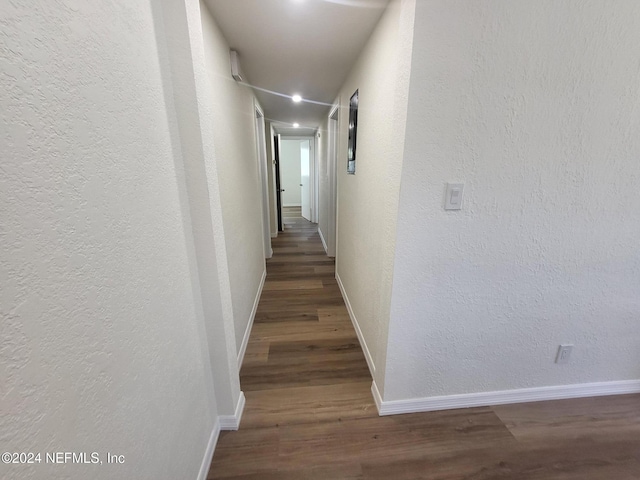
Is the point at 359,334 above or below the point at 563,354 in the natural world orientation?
below

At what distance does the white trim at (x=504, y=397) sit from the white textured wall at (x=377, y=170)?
0.17 metres

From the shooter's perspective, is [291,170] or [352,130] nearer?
[352,130]

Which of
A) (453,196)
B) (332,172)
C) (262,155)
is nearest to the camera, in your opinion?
(453,196)

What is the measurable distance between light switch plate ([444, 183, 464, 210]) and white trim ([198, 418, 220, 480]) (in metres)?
1.58

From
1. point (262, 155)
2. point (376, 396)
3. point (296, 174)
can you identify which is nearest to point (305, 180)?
point (296, 174)

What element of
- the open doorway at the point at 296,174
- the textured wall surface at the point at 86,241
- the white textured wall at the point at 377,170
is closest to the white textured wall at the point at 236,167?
the textured wall surface at the point at 86,241

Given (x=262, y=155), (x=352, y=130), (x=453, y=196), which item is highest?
(x=352, y=130)

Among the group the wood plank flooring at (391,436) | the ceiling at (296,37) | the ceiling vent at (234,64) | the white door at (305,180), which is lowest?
the wood plank flooring at (391,436)

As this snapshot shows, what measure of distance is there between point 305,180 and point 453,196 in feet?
21.2

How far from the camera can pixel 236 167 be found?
193 cm

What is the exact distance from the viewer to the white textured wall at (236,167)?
4.81 feet

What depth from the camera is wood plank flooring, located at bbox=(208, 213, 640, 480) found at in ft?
4.00

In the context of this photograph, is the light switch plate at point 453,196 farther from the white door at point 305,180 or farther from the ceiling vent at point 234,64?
the white door at point 305,180

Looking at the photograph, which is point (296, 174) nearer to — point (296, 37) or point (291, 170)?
point (291, 170)
